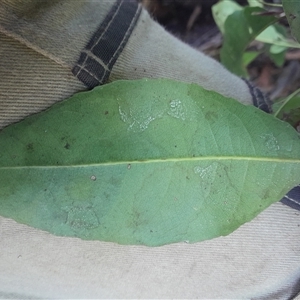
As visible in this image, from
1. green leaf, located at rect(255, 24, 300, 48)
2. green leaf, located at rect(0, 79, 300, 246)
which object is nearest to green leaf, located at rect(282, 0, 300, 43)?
green leaf, located at rect(0, 79, 300, 246)

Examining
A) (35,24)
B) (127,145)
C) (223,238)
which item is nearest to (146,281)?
(223,238)

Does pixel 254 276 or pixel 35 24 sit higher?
pixel 35 24

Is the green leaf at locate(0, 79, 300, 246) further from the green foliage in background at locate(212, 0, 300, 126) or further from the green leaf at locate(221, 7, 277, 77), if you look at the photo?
the green leaf at locate(221, 7, 277, 77)

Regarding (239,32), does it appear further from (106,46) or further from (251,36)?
(106,46)

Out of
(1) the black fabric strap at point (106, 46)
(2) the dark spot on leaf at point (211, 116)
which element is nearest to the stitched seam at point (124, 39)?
(1) the black fabric strap at point (106, 46)

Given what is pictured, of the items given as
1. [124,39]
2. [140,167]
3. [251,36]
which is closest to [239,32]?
[251,36]

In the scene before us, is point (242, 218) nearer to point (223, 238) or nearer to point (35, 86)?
point (223, 238)
